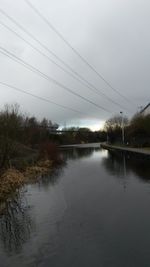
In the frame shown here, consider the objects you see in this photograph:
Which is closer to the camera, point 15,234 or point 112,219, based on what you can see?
point 15,234

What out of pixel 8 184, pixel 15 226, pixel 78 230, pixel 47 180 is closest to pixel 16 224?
pixel 15 226

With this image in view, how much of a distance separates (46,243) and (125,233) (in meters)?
1.88

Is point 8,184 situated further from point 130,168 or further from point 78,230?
point 130,168

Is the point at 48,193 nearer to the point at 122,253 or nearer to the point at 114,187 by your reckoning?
the point at 114,187

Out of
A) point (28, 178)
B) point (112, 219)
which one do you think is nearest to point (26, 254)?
point (112, 219)

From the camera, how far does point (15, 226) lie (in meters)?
10.0

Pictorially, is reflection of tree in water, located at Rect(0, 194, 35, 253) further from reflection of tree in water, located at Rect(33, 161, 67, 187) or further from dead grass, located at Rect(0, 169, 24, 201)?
reflection of tree in water, located at Rect(33, 161, 67, 187)

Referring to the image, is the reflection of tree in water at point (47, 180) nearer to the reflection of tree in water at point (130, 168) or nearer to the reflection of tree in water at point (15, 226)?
the reflection of tree in water at point (130, 168)

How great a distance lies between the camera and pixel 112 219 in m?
9.76

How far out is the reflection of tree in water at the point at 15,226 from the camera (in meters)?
8.22

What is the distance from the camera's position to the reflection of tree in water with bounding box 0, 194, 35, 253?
27.0 ft

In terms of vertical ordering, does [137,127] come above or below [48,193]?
above

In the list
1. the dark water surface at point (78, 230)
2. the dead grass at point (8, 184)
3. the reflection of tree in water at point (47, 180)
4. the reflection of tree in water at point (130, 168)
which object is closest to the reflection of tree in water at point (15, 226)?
the dark water surface at point (78, 230)

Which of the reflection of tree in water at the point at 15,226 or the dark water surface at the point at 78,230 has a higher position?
the dark water surface at the point at 78,230
